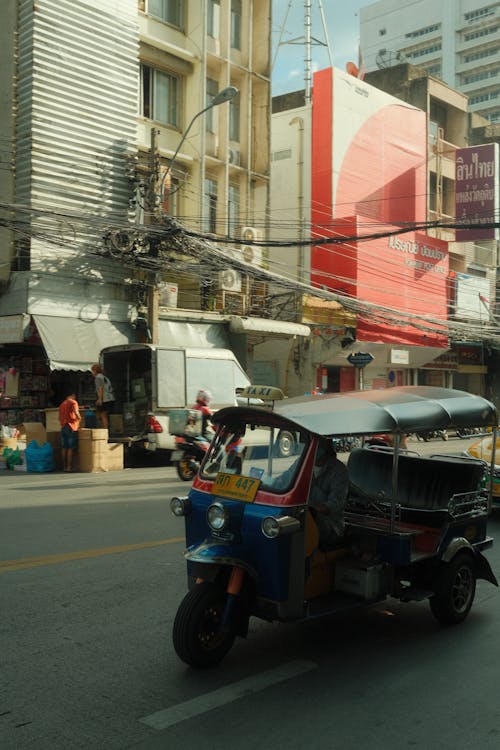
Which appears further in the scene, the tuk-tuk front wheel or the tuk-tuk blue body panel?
the tuk-tuk front wheel

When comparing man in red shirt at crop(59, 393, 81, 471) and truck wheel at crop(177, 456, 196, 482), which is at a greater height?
man in red shirt at crop(59, 393, 81, 471)

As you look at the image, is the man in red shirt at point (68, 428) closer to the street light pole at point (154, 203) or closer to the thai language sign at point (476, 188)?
the street light pole at point (154, 203)

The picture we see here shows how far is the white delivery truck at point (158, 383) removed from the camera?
16445mm

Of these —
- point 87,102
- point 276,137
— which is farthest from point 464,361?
point 87,102

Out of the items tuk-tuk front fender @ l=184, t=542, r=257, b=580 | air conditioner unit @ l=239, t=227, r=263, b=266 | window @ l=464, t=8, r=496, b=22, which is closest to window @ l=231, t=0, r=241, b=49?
air conditioner unit @ l=239, t=227, r=263, b=266

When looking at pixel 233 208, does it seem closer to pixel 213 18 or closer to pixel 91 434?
pixel 213 18

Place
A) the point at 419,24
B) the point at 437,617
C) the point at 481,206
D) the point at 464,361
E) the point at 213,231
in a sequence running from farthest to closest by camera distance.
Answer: the point at 419,24, the point at 464,361, the point at 481,206, the point at 213,231, the point at 437,617

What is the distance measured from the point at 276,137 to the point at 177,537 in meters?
26.3

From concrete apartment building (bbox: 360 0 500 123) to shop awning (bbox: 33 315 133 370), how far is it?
258 feet

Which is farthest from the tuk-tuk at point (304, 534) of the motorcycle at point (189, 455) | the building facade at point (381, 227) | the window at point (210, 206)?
the building facade at point (381, 227)

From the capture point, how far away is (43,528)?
9.12 m

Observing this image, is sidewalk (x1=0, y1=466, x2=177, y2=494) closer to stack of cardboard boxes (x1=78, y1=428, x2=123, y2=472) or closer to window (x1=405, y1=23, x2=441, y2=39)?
stack of cardboard boxes (x1=78, y1=428, x2=123, y2=472)

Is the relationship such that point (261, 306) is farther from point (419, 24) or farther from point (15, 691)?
point (419, 24)

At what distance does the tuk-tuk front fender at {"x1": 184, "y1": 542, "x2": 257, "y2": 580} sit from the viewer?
4.69 meters
